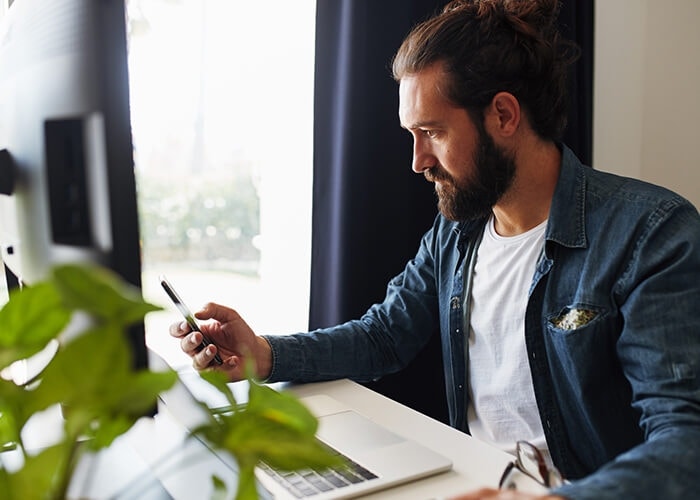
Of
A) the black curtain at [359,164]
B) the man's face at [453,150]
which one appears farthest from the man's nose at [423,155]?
the black curtain at [359,164]

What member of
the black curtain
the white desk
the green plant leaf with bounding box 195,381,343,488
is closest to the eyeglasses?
the white desk

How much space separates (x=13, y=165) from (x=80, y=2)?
9.7 inches

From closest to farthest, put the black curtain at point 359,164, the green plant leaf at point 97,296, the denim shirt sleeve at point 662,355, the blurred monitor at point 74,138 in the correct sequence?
the green plant leaf at point 97,296, the blurred monitor at point 74,138, the denim shirt sleeve at point 662,355, the black curtain at point 359,164

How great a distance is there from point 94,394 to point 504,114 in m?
1.13

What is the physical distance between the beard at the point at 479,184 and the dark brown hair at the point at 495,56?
65 millimetres

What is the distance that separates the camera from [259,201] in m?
1.84

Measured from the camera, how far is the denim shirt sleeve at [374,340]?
1.25m

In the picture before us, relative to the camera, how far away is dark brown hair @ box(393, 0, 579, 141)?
1.30 metres

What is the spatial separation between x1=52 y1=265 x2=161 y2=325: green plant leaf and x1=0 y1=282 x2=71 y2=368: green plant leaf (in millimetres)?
57

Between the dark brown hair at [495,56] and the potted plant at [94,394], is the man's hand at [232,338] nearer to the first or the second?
the dark brown hair at [495,56]

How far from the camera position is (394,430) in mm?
1026

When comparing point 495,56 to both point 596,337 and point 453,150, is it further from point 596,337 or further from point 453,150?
point 596,337

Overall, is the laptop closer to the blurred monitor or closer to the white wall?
the blurred monitor

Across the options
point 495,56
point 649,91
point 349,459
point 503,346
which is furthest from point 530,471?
point 649,91
